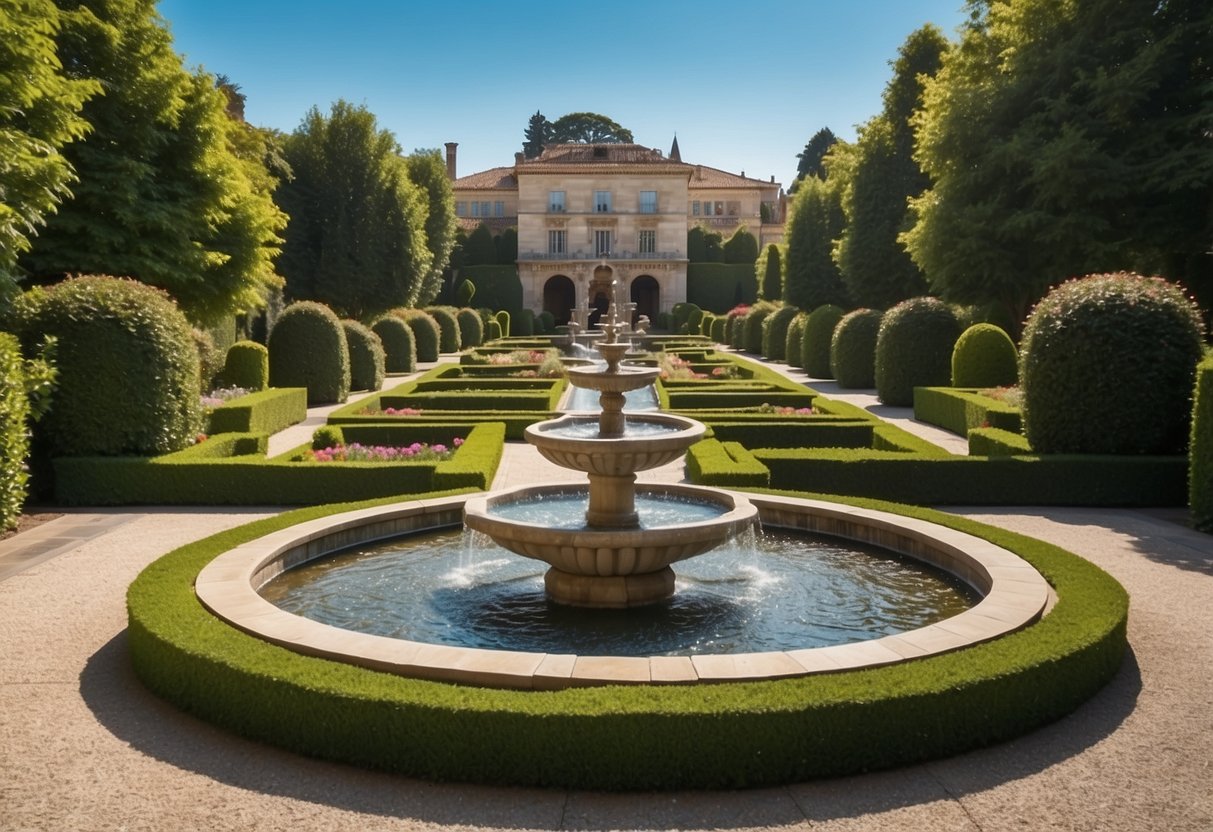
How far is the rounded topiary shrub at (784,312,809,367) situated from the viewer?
34188 mm

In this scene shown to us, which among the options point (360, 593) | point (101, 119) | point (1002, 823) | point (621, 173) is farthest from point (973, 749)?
point (621, 173)

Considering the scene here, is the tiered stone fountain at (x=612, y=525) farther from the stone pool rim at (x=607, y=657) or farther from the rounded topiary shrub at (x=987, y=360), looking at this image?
the rounded topiary shrub at (x=987, y=360)

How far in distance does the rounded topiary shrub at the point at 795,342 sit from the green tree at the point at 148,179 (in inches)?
804

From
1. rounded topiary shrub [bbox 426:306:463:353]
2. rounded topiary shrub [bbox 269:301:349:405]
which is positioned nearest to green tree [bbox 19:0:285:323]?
rounded topiary shrub [bbox 269:301:349:405]

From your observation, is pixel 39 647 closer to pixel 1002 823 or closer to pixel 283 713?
pixel 283 713

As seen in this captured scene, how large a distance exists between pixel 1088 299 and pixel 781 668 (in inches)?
380

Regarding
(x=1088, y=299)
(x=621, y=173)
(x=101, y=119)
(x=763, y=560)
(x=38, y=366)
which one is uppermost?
(x=621, y=173)

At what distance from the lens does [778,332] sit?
38750 millimetres

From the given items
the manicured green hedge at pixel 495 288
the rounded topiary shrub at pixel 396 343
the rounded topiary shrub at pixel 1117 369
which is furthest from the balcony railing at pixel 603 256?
the rounded topiary shrub at pixel 1117 369

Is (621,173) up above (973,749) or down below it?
above

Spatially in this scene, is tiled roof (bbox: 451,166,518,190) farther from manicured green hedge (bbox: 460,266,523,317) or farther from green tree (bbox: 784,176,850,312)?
green tree (bbox: 784,176,850,312)

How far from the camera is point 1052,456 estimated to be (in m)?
12.3

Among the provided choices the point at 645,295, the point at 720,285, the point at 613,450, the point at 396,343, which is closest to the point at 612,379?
the point at 613,450

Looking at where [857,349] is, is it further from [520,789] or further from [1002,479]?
[520,789]
